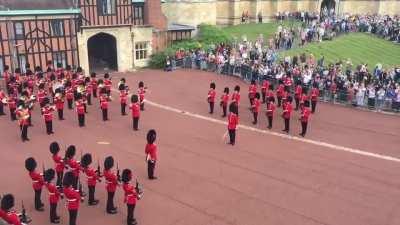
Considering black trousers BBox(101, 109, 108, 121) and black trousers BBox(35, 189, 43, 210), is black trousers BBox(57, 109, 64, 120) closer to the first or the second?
black trousers BBox(101, 109, 108, 121)

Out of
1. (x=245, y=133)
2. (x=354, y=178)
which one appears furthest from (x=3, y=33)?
(x=354, y=178)

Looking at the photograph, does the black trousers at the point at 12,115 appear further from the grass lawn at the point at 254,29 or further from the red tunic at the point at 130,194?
the grass lawn at the point at 254,29

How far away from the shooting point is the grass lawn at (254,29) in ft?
119

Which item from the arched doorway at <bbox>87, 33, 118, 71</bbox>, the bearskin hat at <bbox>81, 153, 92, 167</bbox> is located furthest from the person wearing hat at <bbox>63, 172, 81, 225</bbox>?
the arched doorway at <bbox>87, 33, 118, 71</bbox>

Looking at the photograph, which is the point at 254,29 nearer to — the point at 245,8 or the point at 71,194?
the point at 245,8

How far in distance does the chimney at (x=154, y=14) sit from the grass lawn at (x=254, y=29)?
22.1ft

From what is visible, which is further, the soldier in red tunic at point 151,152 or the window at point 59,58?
the window at point 59,58

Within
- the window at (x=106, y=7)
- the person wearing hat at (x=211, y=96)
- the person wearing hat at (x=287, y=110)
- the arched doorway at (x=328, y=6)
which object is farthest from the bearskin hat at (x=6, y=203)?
the arched doorway at (x=328, y=6)

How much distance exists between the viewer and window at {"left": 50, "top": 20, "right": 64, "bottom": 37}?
27188 mm

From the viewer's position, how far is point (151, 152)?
42.2 feet

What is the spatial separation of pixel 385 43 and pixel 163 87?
59.8 ft

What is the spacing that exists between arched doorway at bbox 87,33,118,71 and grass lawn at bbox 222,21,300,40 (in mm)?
9693

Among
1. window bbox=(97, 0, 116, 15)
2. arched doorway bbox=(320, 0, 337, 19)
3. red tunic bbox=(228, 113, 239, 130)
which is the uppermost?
arched doorway bbox=(320, 0, 337, 19)

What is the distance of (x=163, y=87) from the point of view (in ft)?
82.7
